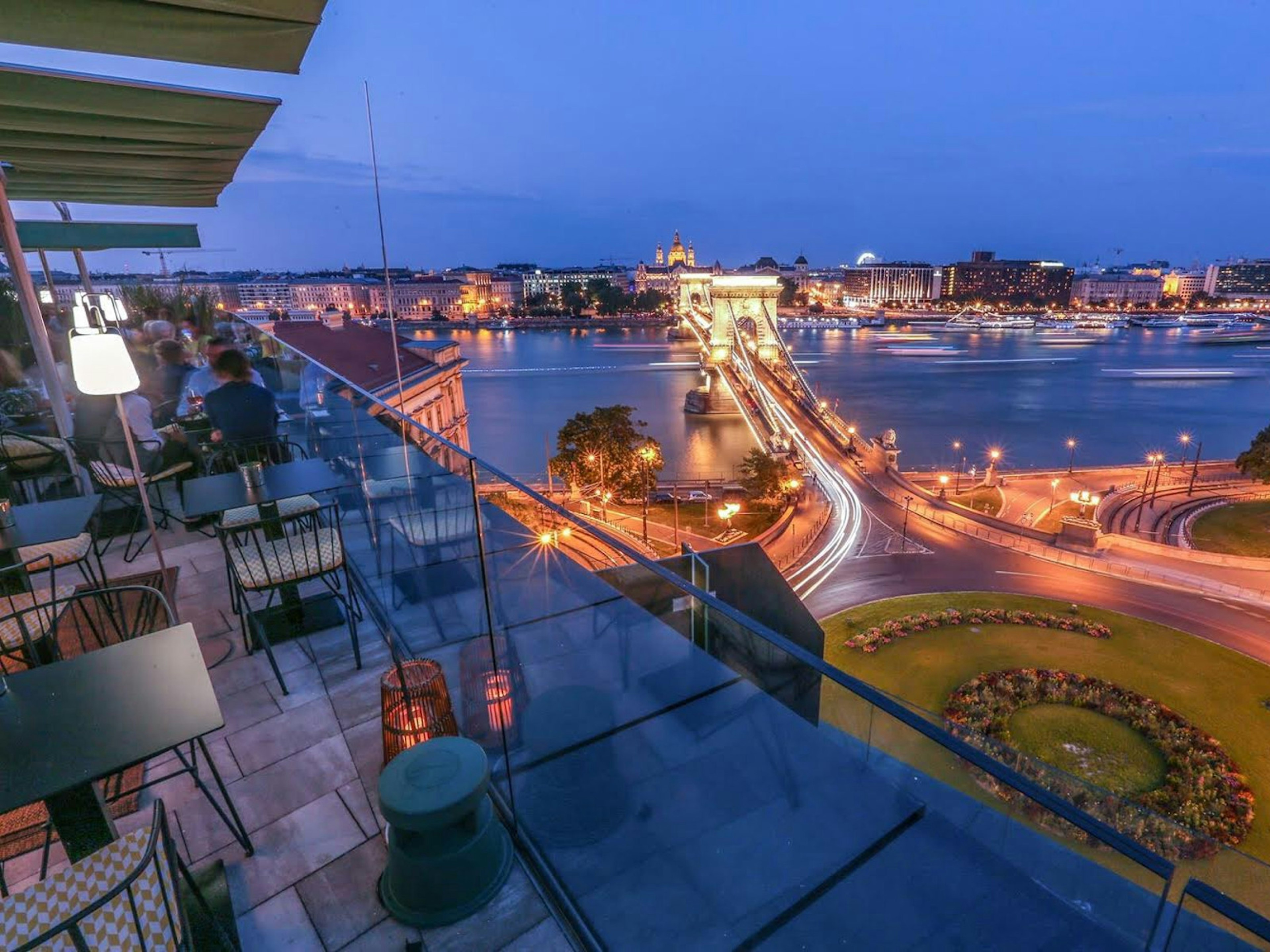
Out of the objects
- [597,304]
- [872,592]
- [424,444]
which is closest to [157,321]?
[424,444]

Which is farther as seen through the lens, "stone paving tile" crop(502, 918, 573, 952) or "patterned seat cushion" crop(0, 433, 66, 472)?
"patterned seat cushion" crop(0, 433, 66, 472)

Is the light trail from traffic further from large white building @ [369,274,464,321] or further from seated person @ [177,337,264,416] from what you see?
large white building @ [369,274,464,321]

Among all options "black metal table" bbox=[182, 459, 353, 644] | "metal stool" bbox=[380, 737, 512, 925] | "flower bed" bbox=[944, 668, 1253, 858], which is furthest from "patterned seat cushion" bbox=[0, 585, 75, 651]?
"flower bed" bbox=[944, 668, 1253, 858]

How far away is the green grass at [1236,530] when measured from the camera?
26875mm

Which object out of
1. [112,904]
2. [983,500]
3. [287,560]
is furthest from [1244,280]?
[112,904]

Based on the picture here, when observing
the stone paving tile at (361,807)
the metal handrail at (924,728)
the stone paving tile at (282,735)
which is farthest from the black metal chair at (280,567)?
the metal handrail at (924,728)

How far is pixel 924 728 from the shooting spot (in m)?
1.10

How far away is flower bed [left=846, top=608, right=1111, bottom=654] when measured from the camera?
58.3ft

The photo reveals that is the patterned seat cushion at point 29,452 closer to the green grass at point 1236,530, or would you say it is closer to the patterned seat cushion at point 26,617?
the patterned seat cushion at point 26,617

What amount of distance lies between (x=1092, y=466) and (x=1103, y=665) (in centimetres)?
3150

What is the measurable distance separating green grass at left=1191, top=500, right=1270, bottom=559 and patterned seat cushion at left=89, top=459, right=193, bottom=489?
35.4 meters

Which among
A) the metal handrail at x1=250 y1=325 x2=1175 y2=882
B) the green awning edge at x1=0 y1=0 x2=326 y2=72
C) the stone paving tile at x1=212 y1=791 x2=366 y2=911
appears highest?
the green awning edge at x1=0 y1=0 x2=326 y2=72

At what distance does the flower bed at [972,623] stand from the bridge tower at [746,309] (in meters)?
60.4

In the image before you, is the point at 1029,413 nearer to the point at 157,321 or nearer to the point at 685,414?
the point at 685,414
